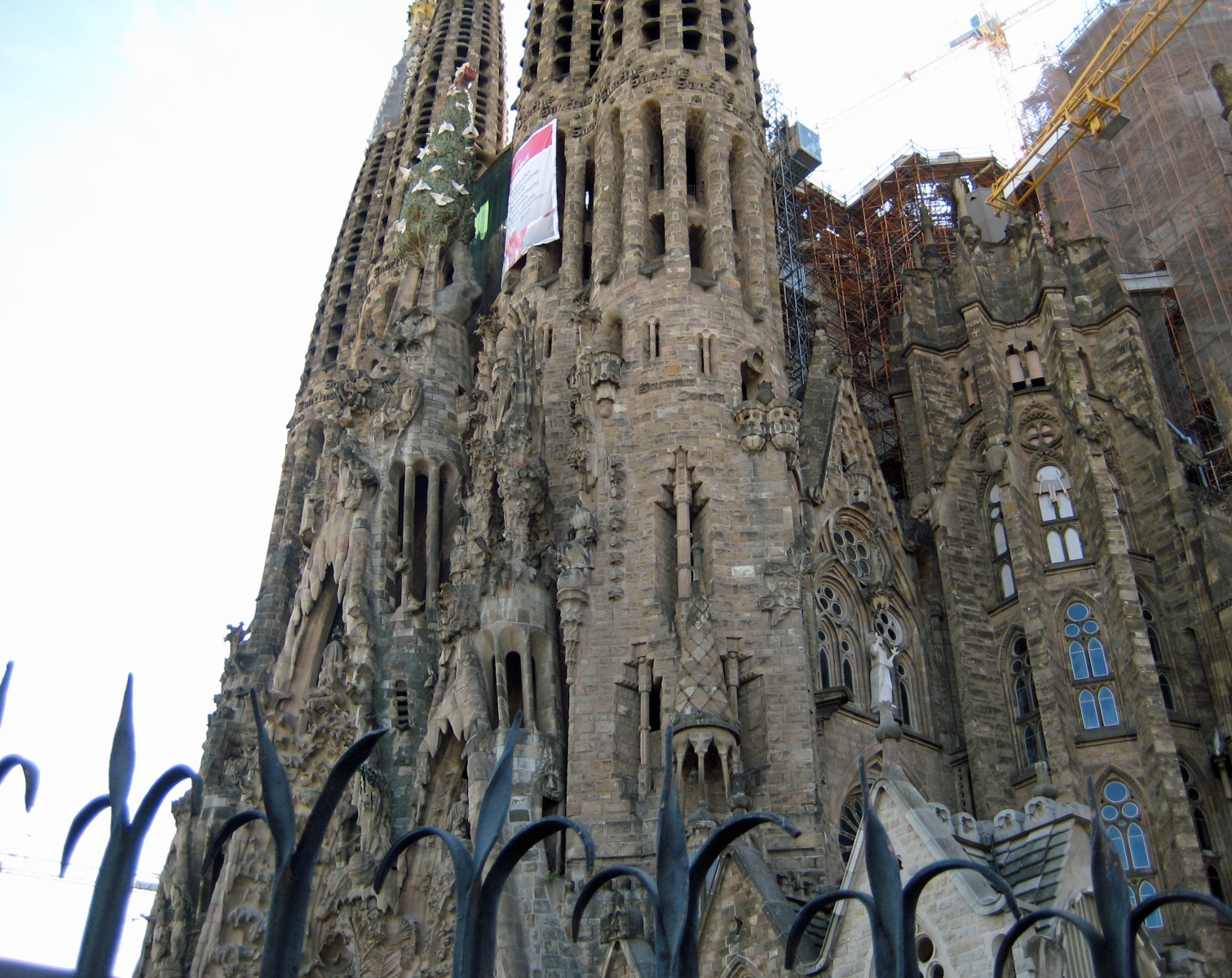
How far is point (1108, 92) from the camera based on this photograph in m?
39.0

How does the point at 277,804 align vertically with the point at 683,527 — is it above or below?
below

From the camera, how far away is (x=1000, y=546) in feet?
86.2

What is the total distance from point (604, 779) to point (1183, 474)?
1335 centimetres

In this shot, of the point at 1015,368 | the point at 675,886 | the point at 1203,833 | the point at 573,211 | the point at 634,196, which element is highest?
the point at 573,211

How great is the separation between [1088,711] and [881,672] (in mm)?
4805

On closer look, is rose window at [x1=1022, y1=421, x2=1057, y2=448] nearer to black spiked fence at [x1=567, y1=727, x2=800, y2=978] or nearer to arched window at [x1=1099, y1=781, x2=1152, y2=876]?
arched window at [x1=1099, y1=781, x2=1152, y2=876]

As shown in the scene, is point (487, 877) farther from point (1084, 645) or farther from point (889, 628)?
point (889, 628)

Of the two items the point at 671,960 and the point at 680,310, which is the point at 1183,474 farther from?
the point at 671,960

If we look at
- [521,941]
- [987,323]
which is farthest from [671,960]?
[987,323]

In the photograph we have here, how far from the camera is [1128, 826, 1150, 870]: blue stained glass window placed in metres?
21.3

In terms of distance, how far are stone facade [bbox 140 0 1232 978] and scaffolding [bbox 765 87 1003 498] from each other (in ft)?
16.1

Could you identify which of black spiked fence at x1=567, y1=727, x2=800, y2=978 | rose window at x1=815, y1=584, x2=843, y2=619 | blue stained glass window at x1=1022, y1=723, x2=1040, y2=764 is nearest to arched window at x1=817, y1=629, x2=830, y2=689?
rose window at x1=815, y1=584, x2=843, y2=619

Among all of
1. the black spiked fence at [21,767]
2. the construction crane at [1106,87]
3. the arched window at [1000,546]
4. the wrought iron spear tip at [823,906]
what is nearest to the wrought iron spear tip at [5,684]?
the black spiked fence at [21,767]

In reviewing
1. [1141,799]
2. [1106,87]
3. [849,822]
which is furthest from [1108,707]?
→ [1106,87]
